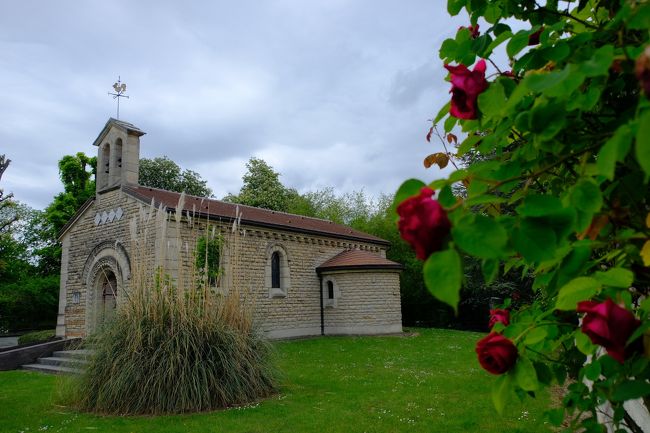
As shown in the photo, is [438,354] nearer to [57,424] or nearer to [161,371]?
[161,371]

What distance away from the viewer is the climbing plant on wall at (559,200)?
0.80 metres

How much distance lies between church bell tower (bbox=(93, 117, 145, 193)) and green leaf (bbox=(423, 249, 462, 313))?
53.9 feet

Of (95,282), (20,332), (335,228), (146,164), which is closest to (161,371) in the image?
(95,282)

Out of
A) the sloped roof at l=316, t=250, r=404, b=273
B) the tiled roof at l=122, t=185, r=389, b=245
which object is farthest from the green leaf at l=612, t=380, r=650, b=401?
the sloped roof at l=316, t=250, r=404, b=273

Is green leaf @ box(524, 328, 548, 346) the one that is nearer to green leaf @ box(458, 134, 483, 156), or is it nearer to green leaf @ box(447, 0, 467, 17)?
green leaf @ box(458, 134, 483, 156)

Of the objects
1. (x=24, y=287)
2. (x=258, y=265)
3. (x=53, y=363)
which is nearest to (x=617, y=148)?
(x=53, y=363)

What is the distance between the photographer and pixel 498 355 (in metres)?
1.17

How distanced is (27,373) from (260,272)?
24.3 feet

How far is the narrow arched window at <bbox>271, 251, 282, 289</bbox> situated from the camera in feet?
58.0

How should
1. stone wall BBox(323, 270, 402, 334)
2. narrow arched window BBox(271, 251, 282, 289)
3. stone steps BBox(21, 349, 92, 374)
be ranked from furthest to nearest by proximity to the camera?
stone wall BBox(323, 270, 402, 334)
narrow arched window BBox(271, 251, 282, 289)
stone steps BBox(21, 349, 92, 374)

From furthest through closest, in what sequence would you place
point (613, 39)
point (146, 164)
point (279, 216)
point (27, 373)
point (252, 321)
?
point (146, 164) < point (279, 216) < point (27, 373) < point (252, 321) < point (613, 39)

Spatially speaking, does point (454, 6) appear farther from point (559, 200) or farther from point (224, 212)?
point (224, 212)

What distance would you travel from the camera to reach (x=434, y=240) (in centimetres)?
81

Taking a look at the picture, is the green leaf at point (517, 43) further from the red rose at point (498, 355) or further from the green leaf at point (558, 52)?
the red rose at point (498, 355)
